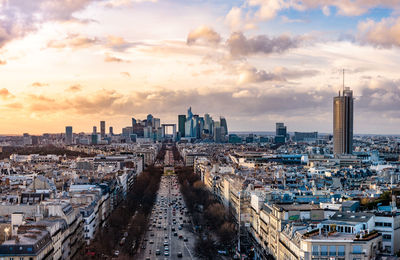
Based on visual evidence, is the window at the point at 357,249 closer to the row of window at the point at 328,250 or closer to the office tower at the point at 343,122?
the row of window at the point at 328,250

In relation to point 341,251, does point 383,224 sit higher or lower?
higher

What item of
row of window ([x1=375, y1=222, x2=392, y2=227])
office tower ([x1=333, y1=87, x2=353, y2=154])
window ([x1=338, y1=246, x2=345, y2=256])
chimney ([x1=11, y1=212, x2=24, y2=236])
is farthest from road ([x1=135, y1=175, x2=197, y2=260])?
office tower ([x1=333, y1=87, x2=353, y2=154])

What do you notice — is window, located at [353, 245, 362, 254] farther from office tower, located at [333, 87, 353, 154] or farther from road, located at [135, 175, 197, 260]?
office tower, located at [333, 87, 353, 154]

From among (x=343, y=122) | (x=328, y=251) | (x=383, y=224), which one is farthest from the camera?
(x=343, y=122)

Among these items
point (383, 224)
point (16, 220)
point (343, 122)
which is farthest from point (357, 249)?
point (343, 122)

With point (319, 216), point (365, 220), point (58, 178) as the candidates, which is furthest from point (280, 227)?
point (58, 178)

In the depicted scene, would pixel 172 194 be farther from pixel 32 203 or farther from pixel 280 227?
pixel 280 227

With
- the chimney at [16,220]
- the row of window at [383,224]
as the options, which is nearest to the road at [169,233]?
the chimney at [16,220]

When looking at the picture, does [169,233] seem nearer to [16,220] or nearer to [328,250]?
[16,220]
